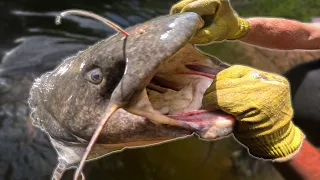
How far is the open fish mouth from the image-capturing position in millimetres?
1139

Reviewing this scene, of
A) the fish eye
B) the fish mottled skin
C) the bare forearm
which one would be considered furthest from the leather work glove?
the bare forearm

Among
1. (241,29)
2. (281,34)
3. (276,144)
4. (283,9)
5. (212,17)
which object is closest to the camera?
(276,144)

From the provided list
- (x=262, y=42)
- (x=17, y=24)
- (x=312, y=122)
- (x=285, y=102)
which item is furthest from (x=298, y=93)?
(x=17, y=24)

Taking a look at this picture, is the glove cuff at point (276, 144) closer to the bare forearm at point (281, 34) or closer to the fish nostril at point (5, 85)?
the bare forearm at point (281, 34)

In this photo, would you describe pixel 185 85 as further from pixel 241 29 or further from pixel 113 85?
pixel 241 29

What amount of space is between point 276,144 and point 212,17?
450 millimetres

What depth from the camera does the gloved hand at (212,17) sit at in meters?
1.30

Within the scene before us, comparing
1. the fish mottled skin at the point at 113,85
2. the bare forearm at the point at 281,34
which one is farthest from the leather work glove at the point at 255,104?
the bare forearm at the point at 281,34

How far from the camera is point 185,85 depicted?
4.07ft

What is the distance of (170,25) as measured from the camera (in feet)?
3.26

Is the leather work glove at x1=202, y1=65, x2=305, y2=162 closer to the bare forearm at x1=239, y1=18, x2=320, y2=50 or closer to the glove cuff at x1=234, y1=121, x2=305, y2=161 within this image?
the glove cuff at x1=234, y1=121, x2=305, y2=161

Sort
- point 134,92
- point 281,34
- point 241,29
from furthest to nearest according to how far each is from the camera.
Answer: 1. point 281,34
2. point 241,29
3. point 134,92

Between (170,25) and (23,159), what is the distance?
1.58 m

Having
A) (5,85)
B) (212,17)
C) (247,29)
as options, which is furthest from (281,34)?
(5,85)
